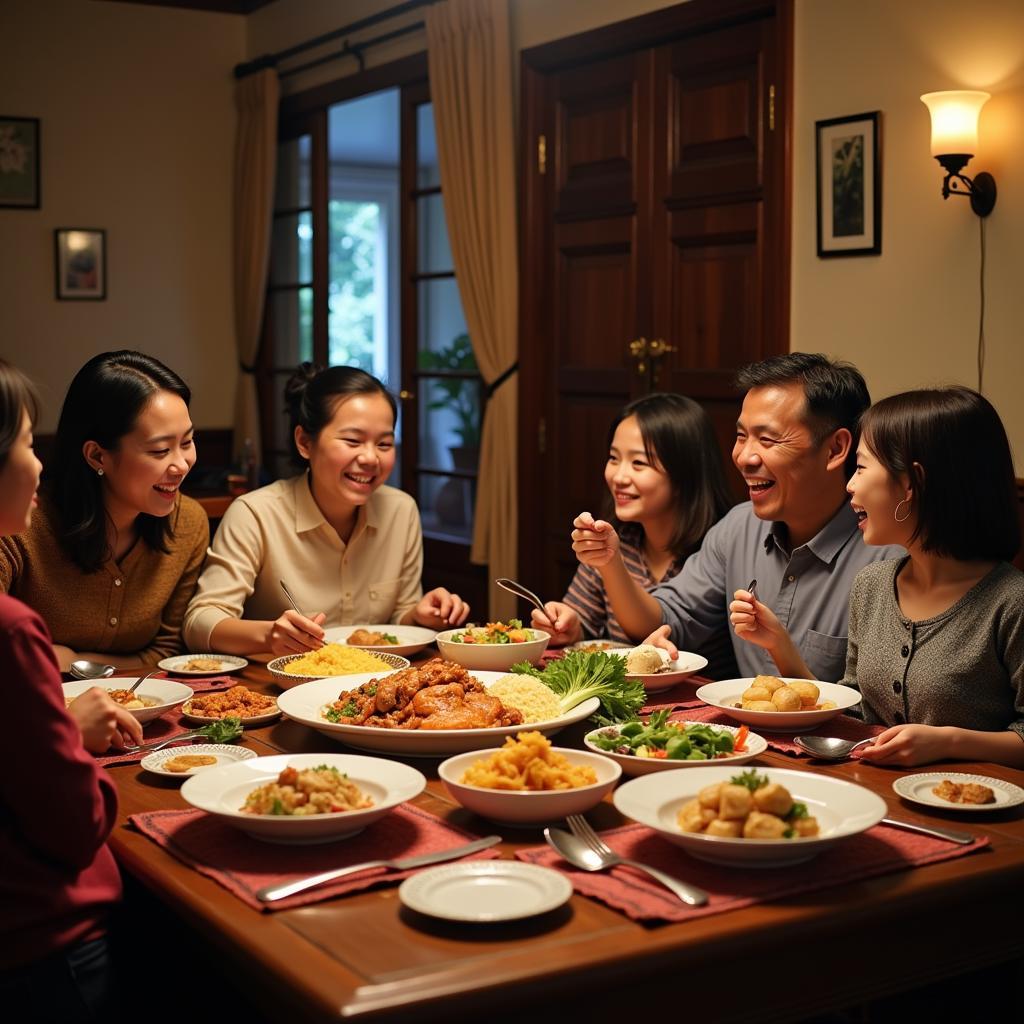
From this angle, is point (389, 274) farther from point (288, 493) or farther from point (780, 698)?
point (780, 698)

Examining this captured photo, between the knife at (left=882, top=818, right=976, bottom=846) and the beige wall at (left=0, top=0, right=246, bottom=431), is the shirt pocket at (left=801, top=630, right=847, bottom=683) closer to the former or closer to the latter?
the knife at (left=882, top=818, right=976, bottom=846)

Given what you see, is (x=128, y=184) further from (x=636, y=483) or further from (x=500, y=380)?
(x=636, y=483)

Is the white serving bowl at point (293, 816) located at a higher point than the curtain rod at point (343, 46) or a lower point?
lower

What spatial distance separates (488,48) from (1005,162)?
2.48 m

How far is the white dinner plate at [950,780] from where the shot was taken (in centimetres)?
159

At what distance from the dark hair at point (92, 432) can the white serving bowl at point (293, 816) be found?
1.07 m

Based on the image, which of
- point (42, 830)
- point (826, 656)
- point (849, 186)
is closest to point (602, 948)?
point (42, 830)

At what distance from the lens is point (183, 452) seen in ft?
8.71

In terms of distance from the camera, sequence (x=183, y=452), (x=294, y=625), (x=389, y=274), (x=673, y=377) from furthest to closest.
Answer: (x=389, y=274) → (x=673, y=377) → (x=183, y=452) → (x=294, y=625)

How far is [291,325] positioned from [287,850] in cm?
598

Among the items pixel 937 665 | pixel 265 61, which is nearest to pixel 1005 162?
pixel 937 665

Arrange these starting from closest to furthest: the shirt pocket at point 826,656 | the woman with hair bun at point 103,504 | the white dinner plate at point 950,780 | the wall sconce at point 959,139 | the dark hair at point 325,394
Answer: the white dinner plate at point 950,780 < the shirt pocket at point 826,656 < the woman with hair bun at point 103,504 < the dark hair at point 325,394 < the wall sconce at point 959,139

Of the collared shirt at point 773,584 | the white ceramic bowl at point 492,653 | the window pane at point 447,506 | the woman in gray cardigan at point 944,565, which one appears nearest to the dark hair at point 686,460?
the collared shirt at point 773,584

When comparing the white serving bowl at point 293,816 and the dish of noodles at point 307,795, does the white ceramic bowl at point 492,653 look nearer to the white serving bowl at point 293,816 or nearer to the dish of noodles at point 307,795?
the white serving bowl at point 293,816
